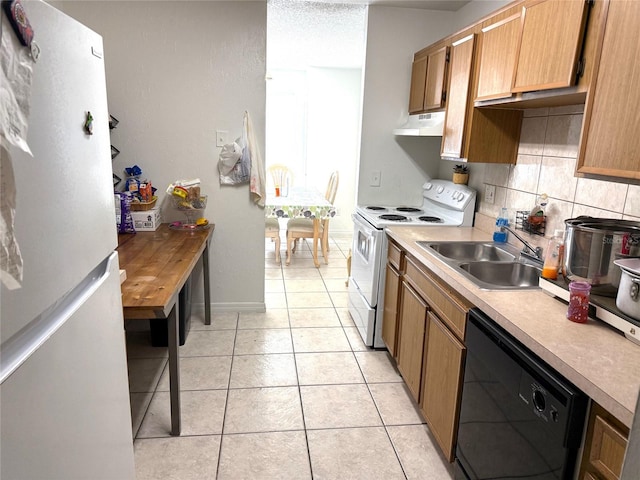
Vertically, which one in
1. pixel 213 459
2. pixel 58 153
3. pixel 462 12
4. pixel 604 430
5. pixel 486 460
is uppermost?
pixel 462 12

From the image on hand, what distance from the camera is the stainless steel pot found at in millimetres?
1313

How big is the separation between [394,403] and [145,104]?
2.54 meters

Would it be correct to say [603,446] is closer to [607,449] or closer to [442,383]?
[607,449]

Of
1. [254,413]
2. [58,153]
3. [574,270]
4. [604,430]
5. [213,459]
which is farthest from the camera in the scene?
[254,413]

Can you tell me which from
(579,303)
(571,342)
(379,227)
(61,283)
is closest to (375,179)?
(379,227)

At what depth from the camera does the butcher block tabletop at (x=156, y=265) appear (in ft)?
5.57

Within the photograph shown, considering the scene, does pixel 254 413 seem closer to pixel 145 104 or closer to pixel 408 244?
pixel 408 244

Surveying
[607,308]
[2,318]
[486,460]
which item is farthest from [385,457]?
[2,318]

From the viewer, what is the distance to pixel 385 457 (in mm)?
1939

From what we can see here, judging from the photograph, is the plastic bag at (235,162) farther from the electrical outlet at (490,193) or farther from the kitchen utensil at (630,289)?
the kitchen utensil at (630,289)

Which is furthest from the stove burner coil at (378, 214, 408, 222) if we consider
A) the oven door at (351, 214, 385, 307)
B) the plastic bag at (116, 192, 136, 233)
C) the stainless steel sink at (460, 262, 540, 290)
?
the plastic bag at (116, 192, 136, 233)

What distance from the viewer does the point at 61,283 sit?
2.55 feet

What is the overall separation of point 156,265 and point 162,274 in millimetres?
172

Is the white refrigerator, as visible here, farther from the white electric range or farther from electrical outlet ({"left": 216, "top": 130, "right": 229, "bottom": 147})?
electrical outlet ({"left": 216, "top": 130, "right": 229, "bottom": 147})
